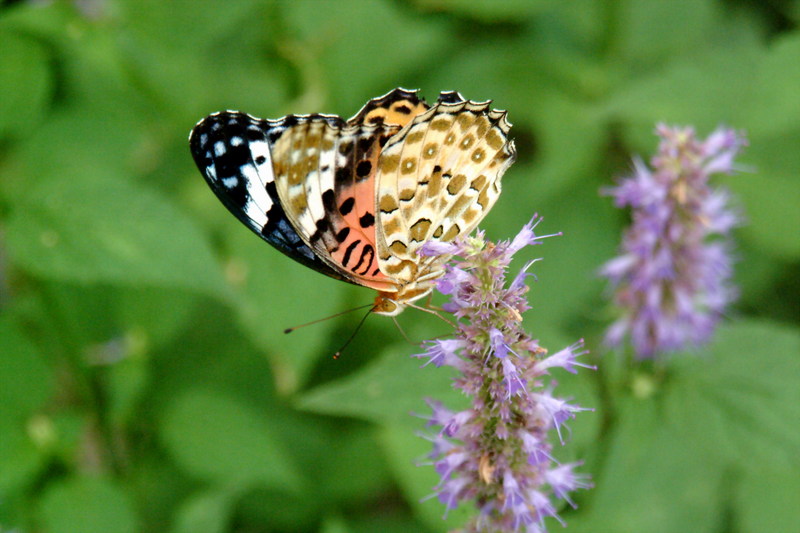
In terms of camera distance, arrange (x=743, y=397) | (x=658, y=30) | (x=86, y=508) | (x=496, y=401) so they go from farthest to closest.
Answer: (x=658, y=30) < (x=86, y=508) < (x=743, y=397) < (x=496, y=401)

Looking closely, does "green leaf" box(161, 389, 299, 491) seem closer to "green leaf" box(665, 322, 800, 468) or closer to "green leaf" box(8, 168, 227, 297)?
"green leaf" box(8, 168, 227, 297)

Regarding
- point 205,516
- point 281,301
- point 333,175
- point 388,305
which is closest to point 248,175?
point 333,175

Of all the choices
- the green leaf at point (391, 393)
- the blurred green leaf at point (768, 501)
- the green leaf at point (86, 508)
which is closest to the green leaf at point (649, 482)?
the blurred green leaf at point (768, 501)

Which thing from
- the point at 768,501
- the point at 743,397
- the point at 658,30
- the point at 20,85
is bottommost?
the point at 768,501

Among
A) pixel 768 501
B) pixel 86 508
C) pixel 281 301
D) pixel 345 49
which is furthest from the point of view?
pixel 345 49

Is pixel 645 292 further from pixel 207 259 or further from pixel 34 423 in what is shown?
pixel 34 423

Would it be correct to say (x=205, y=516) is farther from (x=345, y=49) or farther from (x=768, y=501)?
(x=345, y=49)
